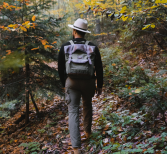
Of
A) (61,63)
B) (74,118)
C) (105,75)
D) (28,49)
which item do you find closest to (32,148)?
(74,118)

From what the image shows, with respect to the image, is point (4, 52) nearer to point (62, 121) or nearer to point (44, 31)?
point (44, 31)

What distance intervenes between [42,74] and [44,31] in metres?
1.49

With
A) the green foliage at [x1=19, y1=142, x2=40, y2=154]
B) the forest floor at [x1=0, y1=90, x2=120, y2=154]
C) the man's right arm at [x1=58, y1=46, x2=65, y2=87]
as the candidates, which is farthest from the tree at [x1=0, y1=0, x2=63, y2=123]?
the man's right arm at [x1=58, y1=46, x2=65, y2=87]

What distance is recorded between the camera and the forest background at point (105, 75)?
8.57 ft

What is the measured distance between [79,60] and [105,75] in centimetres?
373

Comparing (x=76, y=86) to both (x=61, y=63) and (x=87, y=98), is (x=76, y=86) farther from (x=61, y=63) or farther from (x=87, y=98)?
(x=61, y=63)

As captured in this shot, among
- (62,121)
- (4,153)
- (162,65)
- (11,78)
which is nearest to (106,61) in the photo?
(162,65)

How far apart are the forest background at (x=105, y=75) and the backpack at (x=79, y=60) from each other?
3.18 feet

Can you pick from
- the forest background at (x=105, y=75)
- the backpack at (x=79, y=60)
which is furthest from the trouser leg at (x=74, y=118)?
the forest background at (x=105, y=75)

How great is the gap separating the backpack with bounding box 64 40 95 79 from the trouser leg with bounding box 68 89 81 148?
1.20 ft

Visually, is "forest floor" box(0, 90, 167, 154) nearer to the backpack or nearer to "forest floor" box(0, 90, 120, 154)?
"forest floor" box(0, 90, 120, 154)

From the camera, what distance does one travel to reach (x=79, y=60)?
2367 mm

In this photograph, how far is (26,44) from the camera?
14.4ft

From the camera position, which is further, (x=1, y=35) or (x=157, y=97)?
(x=1, y=35)
